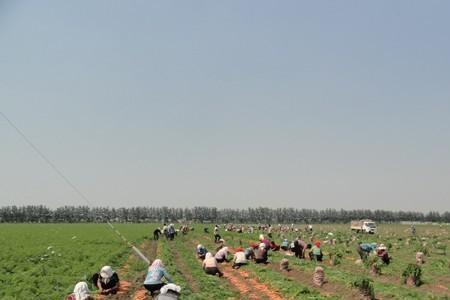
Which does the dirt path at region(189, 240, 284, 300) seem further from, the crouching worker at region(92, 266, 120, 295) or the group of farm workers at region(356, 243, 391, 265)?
the group of farm workers at region(356, 243, 391, 265)

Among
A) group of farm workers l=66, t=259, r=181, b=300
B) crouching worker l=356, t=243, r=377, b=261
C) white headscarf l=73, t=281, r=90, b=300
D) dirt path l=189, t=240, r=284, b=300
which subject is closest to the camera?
group of farm workers l=66, t=259, r=181, b=300

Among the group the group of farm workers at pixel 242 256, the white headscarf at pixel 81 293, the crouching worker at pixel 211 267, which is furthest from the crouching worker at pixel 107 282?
the group of farm workers at pixel 242 256

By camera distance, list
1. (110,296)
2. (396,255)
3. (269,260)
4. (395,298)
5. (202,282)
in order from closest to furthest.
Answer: (395,298) → (110,296) → (202,282) → (269,260) → (396,255)

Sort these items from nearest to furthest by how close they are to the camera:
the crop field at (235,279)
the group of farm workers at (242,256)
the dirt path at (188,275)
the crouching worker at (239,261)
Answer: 1. the crop field at (235,279)
2. the dirt path at (188,275)
3. the group of farm workers at (242,256)
4. the crouching worker at (239,261)

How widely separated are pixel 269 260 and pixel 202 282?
872 centimetres

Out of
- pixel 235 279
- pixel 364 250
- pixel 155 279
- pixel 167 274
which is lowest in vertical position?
pixel 235 279

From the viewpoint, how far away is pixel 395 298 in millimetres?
15906

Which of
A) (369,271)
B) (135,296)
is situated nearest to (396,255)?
(369,271)

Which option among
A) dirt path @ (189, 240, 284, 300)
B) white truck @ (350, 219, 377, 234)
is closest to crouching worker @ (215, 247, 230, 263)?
dirt path @ (189, 240, 284, 300)

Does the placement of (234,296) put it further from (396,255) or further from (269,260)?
(396,255)

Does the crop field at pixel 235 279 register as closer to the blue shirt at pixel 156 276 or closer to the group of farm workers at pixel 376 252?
the group of farm workers at pixel 376 252

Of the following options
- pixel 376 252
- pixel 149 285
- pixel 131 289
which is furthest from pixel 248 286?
pixel 376 252

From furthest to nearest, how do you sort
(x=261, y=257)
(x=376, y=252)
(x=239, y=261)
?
(x=376, y=252), (x=261, y=257), (x=239, y=261)

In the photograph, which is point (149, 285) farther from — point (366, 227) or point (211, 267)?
point (366, 227)
